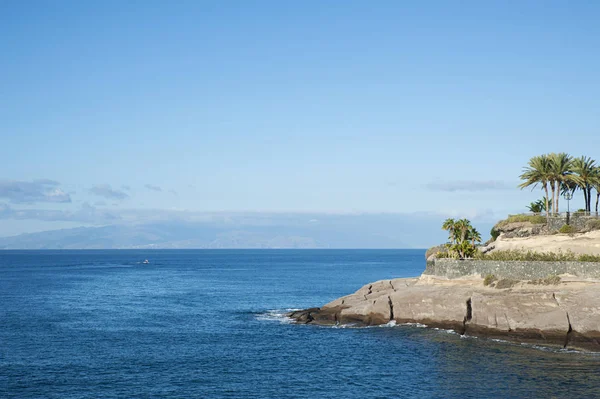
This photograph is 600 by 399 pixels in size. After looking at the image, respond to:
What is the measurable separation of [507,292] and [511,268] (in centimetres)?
363

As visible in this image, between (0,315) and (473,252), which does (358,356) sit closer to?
(473,252)

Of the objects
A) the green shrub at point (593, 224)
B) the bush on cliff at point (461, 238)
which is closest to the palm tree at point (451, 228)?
the bush on cliff at point (461, 238)

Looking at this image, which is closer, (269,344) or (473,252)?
(269,344)

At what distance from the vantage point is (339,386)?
39.6 meters

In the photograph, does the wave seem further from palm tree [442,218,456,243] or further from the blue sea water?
palm tree [442,218,456,243]

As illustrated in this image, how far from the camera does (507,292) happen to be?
188ft

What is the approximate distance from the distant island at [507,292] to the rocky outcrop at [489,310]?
0.25ft

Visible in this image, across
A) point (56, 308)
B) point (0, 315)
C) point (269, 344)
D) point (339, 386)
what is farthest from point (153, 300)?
point (339, 386)

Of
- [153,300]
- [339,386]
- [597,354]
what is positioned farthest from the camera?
[153,300]

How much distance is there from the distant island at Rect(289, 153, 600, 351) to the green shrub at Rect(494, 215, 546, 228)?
90.3 inches

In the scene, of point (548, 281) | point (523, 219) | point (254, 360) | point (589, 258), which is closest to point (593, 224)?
point (523, 219)

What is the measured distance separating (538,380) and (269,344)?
23200 mm

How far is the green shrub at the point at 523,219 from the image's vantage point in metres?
82.4

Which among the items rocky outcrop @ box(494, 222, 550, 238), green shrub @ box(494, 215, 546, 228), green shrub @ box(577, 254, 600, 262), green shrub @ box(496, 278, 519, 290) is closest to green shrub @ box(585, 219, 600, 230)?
rocky outcrop @ box(494, 222, 550, 238)
